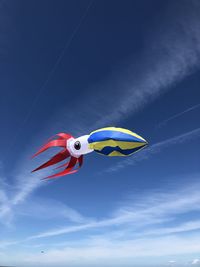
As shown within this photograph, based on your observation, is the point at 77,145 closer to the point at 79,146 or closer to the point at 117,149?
the point at 79,146

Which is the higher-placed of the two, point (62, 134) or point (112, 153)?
point (62, 134)

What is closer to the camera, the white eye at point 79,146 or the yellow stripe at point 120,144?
the yellow stripe at point 120,144

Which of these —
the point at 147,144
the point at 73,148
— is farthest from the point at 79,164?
the point at 147,144

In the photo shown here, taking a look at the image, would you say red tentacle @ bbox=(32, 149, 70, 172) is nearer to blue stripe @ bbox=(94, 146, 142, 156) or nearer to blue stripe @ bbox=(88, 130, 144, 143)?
blue stripe @ bbox=(88, 130, 144, 143)

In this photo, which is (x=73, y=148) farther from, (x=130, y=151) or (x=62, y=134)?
(x=130, y=151)

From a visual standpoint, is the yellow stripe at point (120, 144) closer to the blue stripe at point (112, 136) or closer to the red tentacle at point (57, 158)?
the blue stripe at point (112, 136)

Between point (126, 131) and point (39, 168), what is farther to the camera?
point (39, 168)

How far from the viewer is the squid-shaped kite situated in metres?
33.1

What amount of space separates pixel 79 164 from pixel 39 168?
4.06 meters

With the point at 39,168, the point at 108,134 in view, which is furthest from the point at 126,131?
the point at 39,168

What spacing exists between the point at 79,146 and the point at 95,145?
196 centimetres

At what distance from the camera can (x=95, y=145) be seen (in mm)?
34438

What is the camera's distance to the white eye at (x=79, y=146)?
35.4m

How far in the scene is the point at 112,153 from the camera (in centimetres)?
3416
